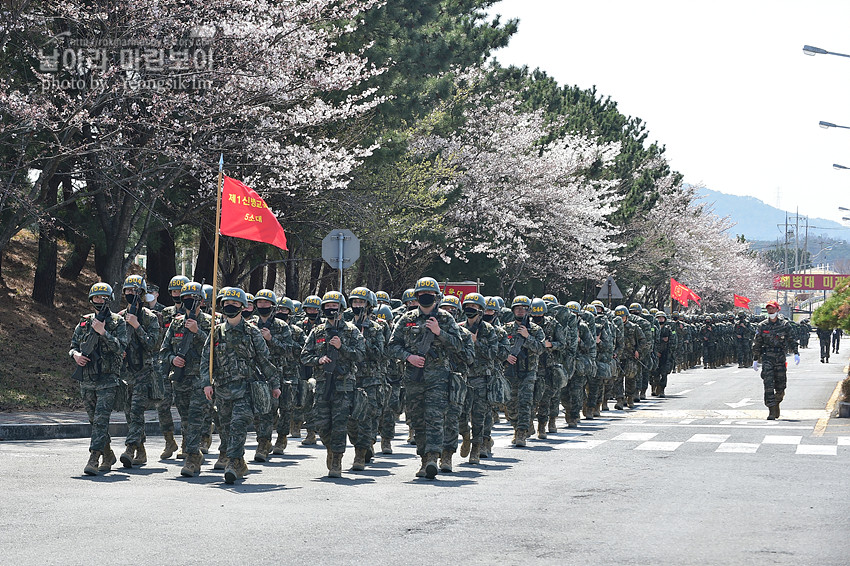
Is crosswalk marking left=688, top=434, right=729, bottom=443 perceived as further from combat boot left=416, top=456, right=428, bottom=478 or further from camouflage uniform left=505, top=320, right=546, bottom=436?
combat boot left=416, top=456, right=428, bottom=478

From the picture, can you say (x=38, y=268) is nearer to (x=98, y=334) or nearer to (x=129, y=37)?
(x=129, y=37)

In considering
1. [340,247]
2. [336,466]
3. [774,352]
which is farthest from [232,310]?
[774,352]

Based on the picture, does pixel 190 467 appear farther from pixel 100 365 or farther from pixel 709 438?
pixel 709 438

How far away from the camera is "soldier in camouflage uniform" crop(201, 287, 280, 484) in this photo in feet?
41.0

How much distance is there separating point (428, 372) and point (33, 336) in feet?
50.1

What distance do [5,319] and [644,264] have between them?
39.2 metres

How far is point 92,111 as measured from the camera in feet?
72.6

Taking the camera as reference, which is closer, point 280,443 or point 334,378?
point 334,378

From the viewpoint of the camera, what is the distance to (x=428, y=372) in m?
13.2

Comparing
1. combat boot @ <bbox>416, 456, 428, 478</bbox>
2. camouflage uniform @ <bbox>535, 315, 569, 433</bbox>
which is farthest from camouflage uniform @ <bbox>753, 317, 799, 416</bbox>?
combat boot @ <bbox>416, 456, 428, 478</bbox>

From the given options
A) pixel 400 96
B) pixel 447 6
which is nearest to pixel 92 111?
pixel 400 96

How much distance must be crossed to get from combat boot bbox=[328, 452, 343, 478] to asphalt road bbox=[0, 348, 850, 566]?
0.14 m

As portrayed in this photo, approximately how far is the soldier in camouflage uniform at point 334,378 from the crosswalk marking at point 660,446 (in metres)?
5.38

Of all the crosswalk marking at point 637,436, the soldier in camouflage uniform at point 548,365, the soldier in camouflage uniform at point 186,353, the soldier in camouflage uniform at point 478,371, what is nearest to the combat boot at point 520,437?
the soldier in camouflage uniform at point 548,365
